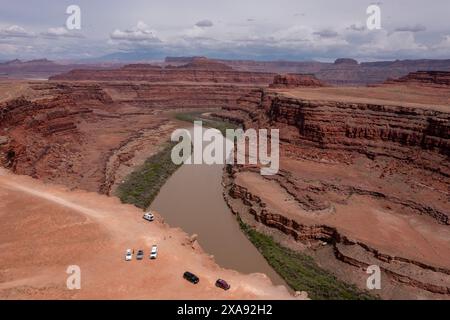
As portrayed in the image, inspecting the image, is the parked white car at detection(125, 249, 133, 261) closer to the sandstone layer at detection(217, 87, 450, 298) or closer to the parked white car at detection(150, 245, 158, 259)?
the parked white car at detection(150, 245, 158, 259)

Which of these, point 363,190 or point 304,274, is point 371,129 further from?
point 304,274

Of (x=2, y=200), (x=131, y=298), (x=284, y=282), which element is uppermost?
(x=2, y=200)

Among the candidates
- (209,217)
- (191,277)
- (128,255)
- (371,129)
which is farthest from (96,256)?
(371,129)

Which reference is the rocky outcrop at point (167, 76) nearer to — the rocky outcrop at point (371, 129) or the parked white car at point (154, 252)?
the rocky outcrop at point (371, 129)

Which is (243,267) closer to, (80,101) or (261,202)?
(261,202)

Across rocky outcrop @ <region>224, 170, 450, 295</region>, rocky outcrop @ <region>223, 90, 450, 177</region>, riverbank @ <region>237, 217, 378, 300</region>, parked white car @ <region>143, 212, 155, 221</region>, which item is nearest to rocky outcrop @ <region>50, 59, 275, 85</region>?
rocky outcrop @ <region>223, 90, 450, 177</region>
